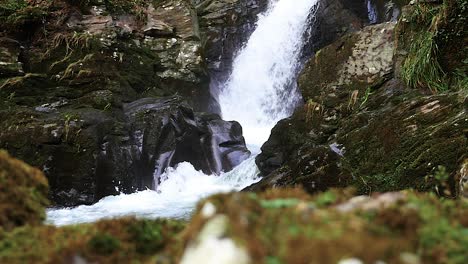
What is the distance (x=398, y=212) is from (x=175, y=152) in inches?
413

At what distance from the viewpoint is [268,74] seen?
18.9 meters

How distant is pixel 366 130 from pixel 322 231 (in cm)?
635

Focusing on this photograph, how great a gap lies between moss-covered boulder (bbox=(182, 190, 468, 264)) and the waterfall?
14893 mm

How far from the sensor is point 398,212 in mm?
1646

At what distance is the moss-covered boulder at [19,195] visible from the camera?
2180 millimetres

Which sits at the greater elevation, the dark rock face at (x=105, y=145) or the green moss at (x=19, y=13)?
the green moss at (x=19, y=13)

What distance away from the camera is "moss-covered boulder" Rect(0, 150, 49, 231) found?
218 centimetres

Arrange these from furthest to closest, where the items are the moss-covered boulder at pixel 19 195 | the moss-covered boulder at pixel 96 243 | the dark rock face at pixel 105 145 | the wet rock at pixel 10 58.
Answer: the wet rock at pixel 10 58 → the dark rock face at pixel 105 145 → the moss-covered boulder at pixel 19 195 → the moss-covered boulder at pixel 96 243

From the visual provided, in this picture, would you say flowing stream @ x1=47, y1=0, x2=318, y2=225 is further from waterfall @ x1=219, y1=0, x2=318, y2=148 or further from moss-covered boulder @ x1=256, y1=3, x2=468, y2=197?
moss-covered boulder @ x1=256, y1=3, x2=468, y2=197

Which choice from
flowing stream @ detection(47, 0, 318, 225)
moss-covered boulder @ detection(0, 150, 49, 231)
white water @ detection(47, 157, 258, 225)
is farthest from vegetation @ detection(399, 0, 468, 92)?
moss-covered boulder @ detection(0, 150, 49, 231)

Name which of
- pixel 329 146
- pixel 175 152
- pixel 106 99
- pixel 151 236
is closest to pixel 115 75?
pixel 106 99

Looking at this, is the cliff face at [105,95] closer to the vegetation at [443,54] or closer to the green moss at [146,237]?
the vegetation at [443,54]

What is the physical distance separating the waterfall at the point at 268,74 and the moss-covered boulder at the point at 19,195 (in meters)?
14.3

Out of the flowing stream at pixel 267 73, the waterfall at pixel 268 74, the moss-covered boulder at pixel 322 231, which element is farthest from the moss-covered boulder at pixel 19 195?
the waterfall at pixel 268 74
